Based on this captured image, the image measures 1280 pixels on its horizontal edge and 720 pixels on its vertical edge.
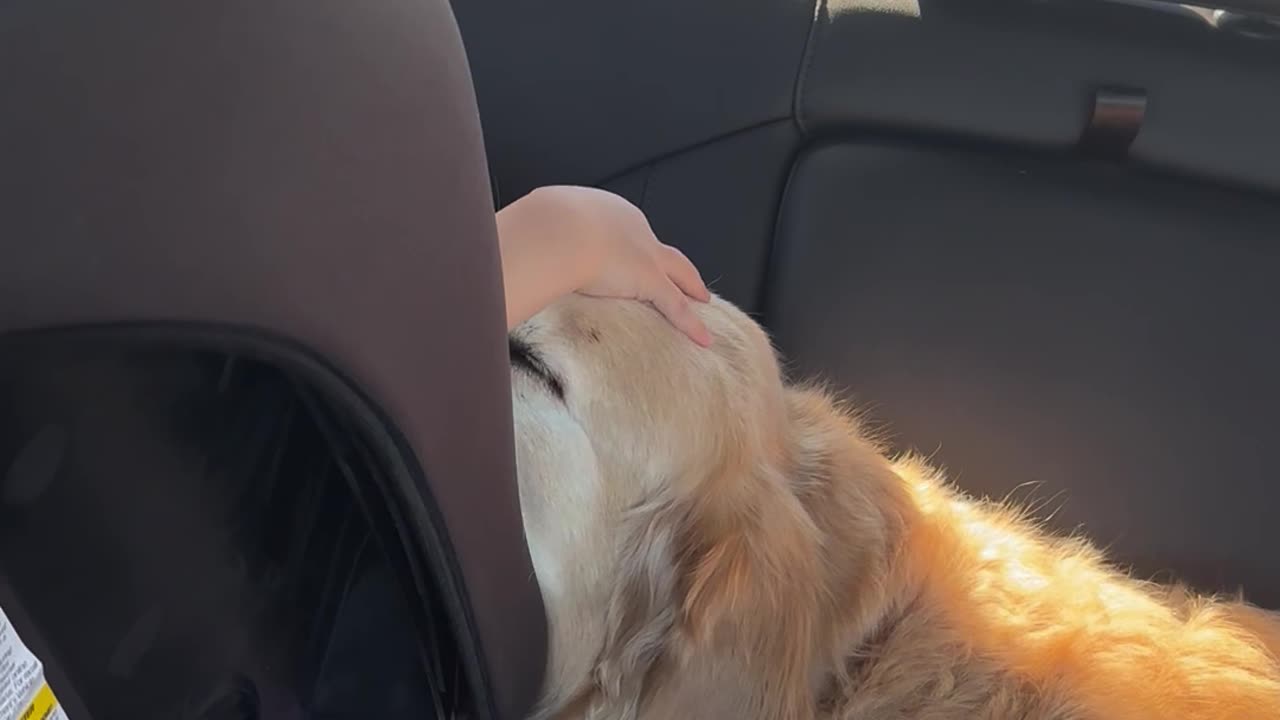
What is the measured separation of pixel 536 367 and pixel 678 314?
0.17m

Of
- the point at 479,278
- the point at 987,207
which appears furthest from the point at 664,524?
the point at 987,207

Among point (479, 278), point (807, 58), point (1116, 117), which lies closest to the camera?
point (479, 278)

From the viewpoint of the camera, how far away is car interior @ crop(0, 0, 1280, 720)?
0.56 metres

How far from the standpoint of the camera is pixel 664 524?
4.14 ft

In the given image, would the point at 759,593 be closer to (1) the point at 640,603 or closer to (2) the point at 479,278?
(1) the point at 640,603

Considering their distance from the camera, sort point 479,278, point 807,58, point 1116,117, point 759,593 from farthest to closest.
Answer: point 807,58, point 1116,117, point 759,593, point 479,278

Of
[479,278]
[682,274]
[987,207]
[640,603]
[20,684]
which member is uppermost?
[479,278]

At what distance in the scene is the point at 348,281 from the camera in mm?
640

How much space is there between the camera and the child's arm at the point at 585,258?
3.74 ft

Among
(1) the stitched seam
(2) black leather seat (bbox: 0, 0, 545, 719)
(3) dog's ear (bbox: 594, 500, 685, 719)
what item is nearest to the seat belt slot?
(1) the stitched seam

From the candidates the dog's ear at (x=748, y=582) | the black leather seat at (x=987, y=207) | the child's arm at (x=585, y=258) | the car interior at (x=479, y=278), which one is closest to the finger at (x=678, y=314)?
the child's arm at (x=585, y=258)

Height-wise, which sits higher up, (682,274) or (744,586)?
(682,274)

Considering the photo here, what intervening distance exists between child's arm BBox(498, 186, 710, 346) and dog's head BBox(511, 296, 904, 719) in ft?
0.08

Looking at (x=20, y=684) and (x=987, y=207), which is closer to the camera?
(x=20, y=684)
